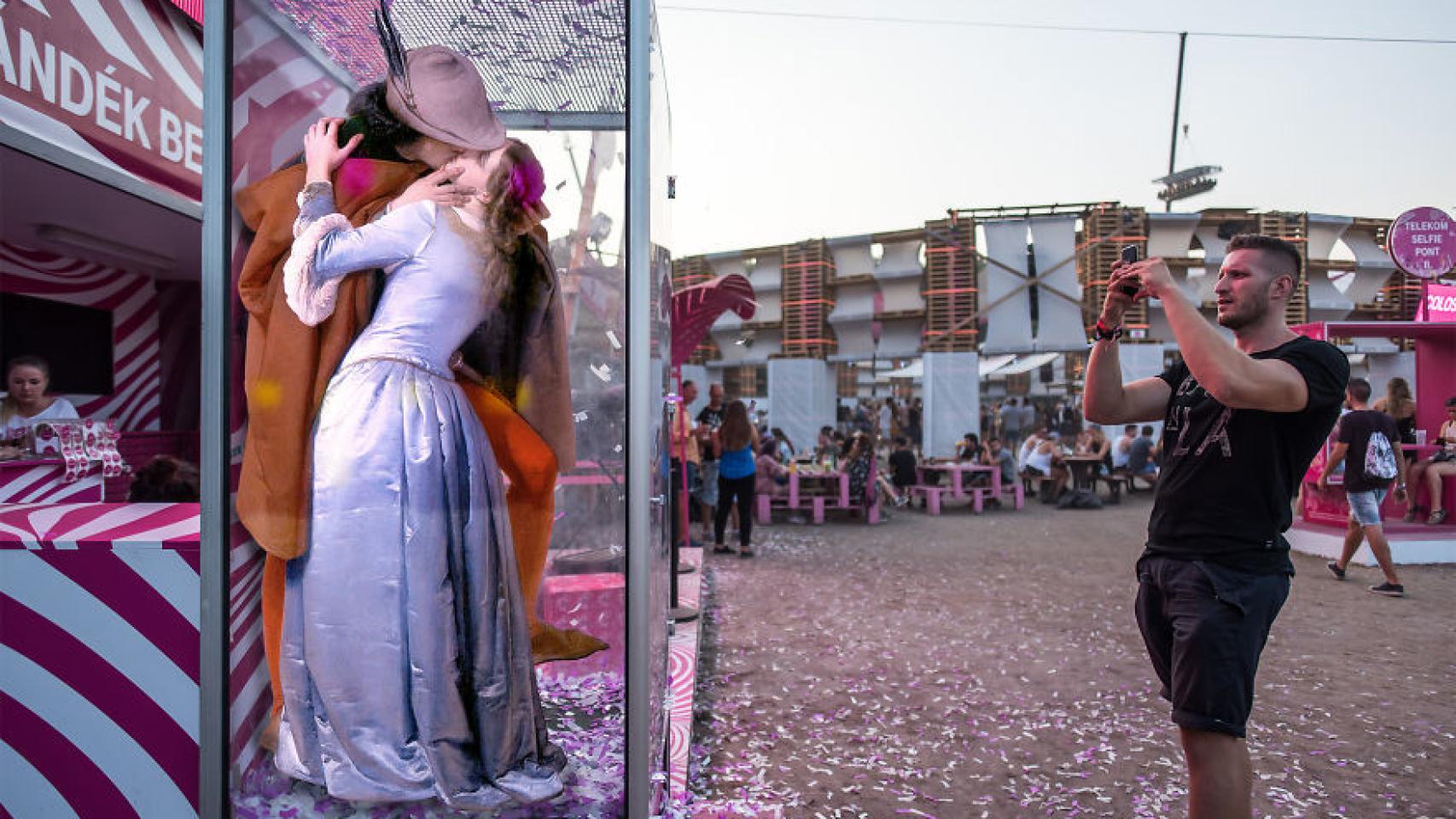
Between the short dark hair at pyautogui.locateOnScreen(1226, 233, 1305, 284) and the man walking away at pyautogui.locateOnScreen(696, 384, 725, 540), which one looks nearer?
the short dark hair at pyautogui.locateOnScreen(1226, 233, 1305, 284)

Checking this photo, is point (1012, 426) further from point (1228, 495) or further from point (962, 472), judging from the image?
point (1228, 495)

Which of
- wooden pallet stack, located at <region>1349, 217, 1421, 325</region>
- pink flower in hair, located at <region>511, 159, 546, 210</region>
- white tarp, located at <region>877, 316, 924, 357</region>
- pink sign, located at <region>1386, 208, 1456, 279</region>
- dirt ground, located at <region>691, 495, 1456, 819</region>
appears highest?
wooden pallet stack, located at <region>1349, 217, 1421, 325</region>

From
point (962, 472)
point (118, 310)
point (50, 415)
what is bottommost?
point (962, 472)

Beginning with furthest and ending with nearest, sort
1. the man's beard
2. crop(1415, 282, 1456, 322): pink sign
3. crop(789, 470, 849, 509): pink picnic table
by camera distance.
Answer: crop(789, 470, 849, 509): pink picnic table, crop(1415, 282, 1456, 322): pink sign, the man's beard

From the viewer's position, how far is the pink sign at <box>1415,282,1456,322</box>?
923 cm

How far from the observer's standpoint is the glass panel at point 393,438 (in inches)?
74.8

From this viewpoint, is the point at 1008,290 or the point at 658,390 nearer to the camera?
the point at 658,390

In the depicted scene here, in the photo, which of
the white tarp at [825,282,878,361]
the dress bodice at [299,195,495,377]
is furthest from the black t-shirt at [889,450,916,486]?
the dress bodice at [299,195,495,377]

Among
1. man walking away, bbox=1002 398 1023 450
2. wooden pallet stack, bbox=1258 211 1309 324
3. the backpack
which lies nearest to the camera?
the backpack

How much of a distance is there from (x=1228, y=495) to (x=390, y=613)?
7.03ft

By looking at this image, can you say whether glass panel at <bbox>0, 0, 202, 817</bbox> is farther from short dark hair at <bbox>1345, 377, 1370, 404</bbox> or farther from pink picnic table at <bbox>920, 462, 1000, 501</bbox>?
pink picnic table at <bbox>920, 462, 1000, 501</bbox>

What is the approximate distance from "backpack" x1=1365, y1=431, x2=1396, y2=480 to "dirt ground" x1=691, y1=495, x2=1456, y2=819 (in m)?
0.98

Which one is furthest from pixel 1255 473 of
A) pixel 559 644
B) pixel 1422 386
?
pixel 1422 386

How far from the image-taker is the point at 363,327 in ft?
6.35
